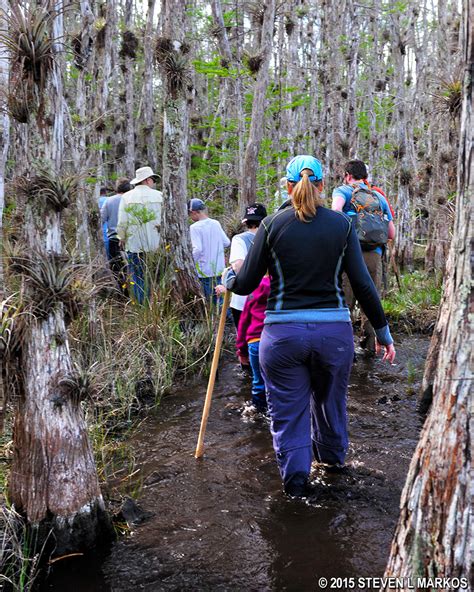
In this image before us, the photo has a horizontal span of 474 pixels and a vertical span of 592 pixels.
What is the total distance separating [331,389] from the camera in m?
4.06

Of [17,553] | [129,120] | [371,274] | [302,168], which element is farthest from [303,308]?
[129,120]

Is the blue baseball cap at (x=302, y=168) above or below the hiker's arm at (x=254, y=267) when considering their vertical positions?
above

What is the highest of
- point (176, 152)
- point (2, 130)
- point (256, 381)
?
point (176, 152)

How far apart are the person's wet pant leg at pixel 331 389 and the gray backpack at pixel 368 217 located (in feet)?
11.1

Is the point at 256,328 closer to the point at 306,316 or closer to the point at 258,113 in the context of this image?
the point at 306,316

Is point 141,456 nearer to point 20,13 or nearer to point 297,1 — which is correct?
point 20,13

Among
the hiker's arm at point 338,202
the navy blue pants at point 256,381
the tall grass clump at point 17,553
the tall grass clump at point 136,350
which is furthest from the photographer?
the hiker's arm at point 338,202

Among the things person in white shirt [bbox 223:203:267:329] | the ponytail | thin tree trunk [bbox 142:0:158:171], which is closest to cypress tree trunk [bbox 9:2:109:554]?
the ponytail

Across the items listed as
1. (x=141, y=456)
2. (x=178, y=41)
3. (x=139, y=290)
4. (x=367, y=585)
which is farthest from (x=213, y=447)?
(x=178, y=41)

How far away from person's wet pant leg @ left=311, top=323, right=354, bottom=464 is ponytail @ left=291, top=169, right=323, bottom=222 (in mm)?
712

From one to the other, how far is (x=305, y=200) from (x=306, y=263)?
0.40m

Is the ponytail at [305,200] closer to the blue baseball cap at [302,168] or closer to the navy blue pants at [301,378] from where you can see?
the blue baseball cap at [302,168]

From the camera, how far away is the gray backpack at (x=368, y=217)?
7176 millimetres

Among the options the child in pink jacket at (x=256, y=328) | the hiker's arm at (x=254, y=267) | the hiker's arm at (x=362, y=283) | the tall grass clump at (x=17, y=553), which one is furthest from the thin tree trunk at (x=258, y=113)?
the tall grass clump at (x=17, y=553)
